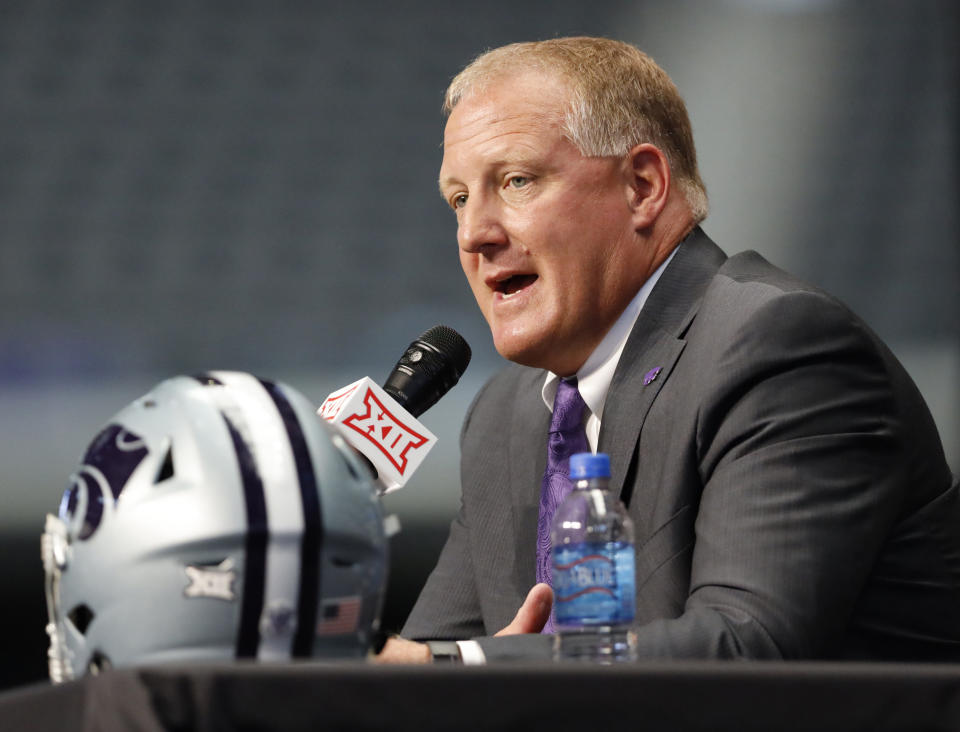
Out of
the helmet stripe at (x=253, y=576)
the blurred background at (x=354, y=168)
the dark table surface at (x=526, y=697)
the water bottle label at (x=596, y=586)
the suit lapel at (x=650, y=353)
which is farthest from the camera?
the blurred background at (x=354, y=168)

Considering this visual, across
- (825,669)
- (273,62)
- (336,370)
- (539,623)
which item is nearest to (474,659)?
(539,623)

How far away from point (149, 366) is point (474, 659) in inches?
91.0

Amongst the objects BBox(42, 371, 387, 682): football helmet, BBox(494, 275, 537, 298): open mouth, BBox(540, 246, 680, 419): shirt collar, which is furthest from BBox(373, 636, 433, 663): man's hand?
BBox(494, 275, 537, 298): open mouth

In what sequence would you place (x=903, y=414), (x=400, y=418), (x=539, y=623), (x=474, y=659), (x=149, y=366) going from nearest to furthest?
(x=474, y=659) < (x=539, y=623) < (x=400, y=418) < (x=903, y=414) < (x=149, y=366)

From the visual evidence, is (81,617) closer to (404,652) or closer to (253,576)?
(253,576)

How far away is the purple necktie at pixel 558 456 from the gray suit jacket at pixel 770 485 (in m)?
0.06

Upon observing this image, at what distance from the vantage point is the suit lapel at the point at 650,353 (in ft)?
5.83

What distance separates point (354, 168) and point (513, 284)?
5.08ft

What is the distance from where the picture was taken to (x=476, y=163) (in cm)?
208

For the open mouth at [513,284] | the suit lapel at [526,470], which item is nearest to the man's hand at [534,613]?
the suit lapel at [526,470]

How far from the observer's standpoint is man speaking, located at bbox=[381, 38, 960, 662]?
1.46m

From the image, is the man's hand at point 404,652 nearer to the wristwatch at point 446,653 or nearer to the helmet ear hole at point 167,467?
the wristwatch at point 446,653

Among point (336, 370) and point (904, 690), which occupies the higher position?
point (336, 370)

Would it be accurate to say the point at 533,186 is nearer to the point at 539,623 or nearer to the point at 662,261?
the point at 662,261
